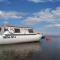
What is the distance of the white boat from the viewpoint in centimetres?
5876

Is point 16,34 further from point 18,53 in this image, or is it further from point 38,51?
point 18,53

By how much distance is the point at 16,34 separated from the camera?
204ft

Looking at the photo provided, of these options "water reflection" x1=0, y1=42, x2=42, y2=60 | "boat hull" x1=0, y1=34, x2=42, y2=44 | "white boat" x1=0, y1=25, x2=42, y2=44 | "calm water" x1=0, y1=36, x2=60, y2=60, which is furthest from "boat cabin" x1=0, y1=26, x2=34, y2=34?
"water reflection" x1=0, y1=42, x2=42, y2=60

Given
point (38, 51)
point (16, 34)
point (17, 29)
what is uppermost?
point (17, 29)

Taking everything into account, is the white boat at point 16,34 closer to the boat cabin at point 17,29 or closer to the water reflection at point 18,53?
the boat cabin at point 17,29

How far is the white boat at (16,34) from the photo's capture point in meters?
58.8

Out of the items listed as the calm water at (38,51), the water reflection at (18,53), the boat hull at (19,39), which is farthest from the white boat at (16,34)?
the water reflection at (18,53)

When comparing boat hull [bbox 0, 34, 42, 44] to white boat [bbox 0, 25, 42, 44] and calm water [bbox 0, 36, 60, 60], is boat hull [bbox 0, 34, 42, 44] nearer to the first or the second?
white boat [bbox 0, 25, 42, 44]

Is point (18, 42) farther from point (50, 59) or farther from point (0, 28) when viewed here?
point (50, 59)

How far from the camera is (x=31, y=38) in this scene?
68.3 metres

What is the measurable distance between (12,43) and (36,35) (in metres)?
12.3

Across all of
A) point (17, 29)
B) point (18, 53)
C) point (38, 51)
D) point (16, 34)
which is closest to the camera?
point (18, 53)

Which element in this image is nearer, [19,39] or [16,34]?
[16,34]

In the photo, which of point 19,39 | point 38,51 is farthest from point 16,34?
point 38,51
